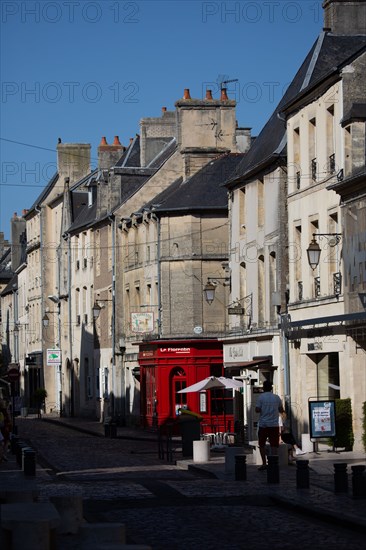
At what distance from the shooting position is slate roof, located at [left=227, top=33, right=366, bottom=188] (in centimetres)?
3478

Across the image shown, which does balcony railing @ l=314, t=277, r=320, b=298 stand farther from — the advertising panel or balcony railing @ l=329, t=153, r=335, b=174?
the advertising panel

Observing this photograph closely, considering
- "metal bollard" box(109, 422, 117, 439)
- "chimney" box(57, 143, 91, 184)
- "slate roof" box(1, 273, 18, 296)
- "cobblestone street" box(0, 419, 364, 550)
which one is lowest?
"cobblestone street" box(0, 419, 364, 550)

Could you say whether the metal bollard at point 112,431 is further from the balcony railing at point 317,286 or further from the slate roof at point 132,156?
the slate roof at point 132,156

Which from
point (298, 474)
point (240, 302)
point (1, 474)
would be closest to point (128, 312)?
point (240, 302)

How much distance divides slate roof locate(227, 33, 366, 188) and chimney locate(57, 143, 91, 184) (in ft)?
116

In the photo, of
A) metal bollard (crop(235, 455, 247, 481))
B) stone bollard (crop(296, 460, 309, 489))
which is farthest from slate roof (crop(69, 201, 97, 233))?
stone bollard (crop(296, 460, 309, 489))

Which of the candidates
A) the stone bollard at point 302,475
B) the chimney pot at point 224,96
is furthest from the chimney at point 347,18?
the stone bollard at point 302,475

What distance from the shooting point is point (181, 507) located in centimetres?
1914

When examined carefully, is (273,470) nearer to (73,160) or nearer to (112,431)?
(112,431)

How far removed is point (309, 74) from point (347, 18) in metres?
2.16

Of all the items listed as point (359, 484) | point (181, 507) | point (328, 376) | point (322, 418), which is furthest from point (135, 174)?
point (359, 484)

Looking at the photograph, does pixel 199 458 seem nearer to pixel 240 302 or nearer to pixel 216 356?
pixel 240 302

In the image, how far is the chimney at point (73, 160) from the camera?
74.3m

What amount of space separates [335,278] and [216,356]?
17.6m
